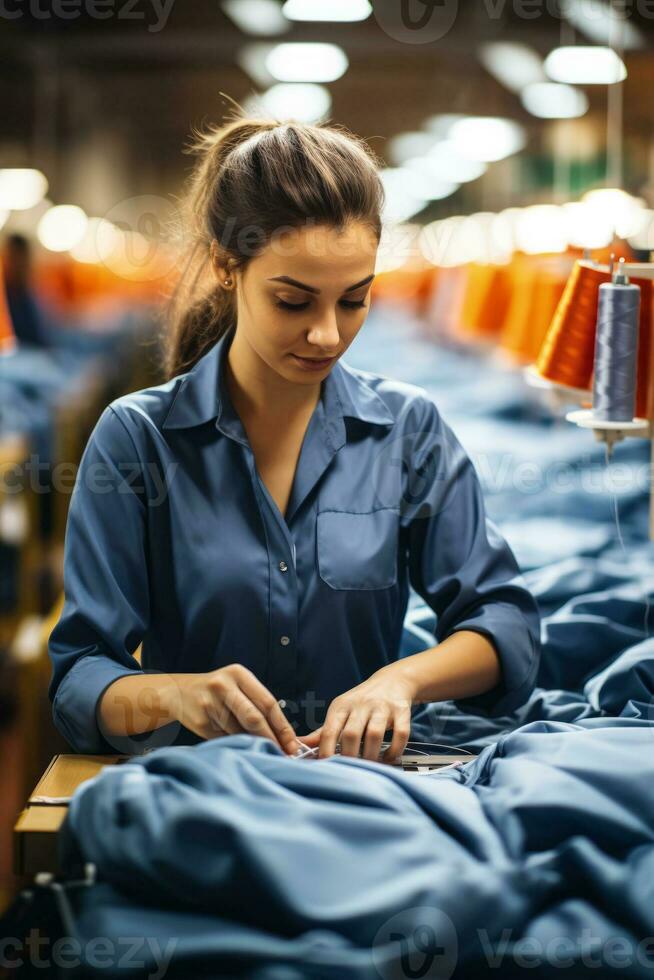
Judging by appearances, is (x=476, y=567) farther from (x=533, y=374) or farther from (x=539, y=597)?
(x=533, y=374)

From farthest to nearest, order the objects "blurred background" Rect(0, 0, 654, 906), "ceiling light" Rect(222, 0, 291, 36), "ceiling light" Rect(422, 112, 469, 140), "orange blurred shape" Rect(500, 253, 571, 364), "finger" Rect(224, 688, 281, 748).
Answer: "ceiling light" Rect(422, 112, 469, 140) < "ceiling light" Rect(222, 0, 291, 36) < "orange blurred shape" Rect(500, 253, 571, 364) < "blurred background" Rect(0, 0, 654, 906) < "finger" Rect(224, 688, 281, 748)

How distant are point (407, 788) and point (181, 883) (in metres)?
0.25

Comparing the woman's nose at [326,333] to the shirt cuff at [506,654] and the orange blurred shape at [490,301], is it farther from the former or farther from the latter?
the orange blurred shape at [490,301]

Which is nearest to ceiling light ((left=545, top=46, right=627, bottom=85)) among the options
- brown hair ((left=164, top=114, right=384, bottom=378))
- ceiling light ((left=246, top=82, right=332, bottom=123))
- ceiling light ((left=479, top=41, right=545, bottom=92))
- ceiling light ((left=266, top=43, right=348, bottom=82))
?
ceiling light ((left=479, top=41, right=545, bottom=92))

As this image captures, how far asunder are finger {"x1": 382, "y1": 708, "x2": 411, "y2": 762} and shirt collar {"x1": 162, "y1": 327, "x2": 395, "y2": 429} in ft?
1.74

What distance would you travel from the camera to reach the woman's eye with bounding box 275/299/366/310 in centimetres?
156

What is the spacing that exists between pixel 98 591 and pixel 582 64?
218 inches

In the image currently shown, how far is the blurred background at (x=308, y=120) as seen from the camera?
12.1ft

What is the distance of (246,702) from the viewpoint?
1.35 meters

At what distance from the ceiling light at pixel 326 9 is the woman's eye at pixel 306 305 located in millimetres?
3444

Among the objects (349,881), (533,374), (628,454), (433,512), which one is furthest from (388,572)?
(628,454)

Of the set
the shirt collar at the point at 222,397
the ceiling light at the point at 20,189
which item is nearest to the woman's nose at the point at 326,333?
the shirt collar at the point at 222,397

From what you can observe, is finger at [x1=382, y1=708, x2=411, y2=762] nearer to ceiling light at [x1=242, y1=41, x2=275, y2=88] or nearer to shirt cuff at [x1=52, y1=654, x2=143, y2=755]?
shirt cuff at [x1=52, y1=654, x2=143, y2=755]

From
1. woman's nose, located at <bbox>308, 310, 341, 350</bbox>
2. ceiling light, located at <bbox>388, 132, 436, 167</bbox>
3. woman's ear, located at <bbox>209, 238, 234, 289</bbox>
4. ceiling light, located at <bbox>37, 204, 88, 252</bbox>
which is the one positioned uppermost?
ceiling light, located at <bbox>388, 132, 436, 167</bbox>
